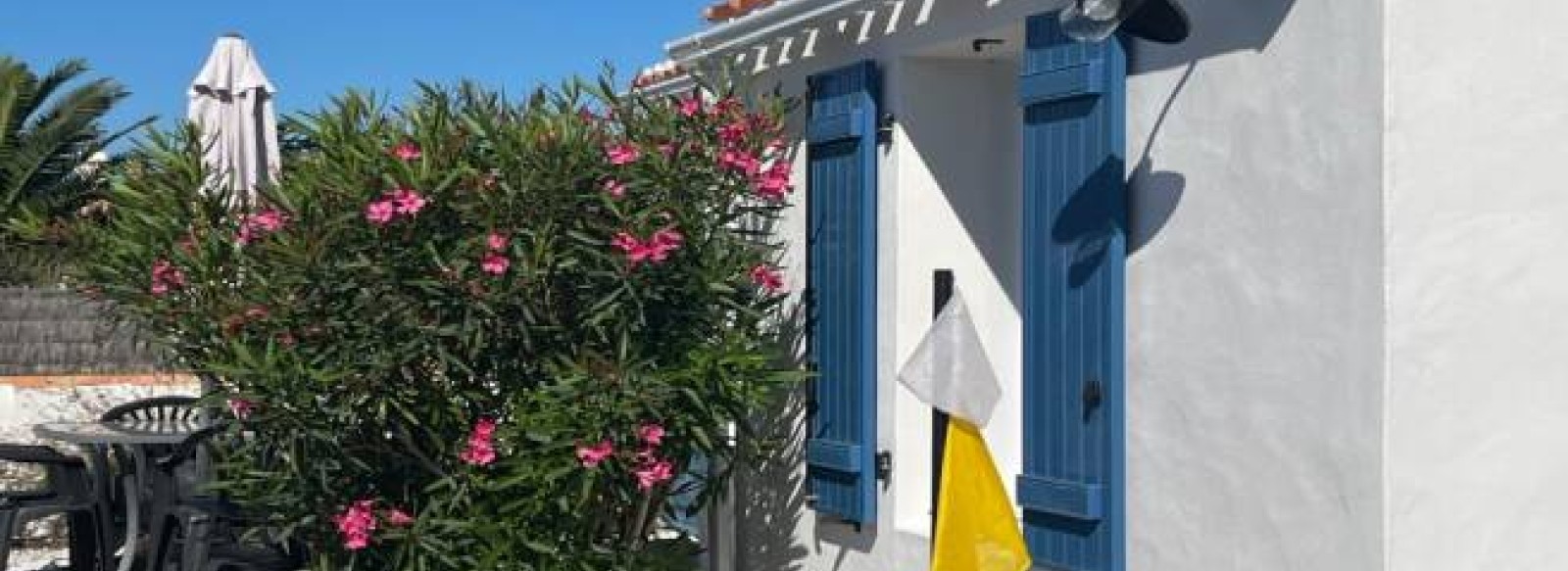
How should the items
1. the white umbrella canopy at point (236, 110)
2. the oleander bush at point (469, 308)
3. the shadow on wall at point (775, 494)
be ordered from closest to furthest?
the oleander bush at point (469, 308), the shadow on wall at point (775, 494), the white umbrella canopy at point (236, 110)

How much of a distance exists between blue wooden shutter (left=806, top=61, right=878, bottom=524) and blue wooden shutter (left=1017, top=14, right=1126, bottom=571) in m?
1.13

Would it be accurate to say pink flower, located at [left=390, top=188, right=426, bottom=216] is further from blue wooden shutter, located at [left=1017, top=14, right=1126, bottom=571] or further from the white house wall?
blue wooden shutter, located at [left=1017, top=14, right=1126, bottom=571]

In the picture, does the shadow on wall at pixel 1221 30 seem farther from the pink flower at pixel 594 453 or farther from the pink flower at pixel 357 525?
the pink flower at pixel 357 525

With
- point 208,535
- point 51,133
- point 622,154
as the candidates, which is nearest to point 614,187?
point 622,154

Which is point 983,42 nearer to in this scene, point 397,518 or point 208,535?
point 397,518

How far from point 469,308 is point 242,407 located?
0.92m

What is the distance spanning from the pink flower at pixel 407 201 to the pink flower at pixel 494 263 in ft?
0.95

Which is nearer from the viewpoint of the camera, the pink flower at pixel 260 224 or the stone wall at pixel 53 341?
the pink flower at pixel 260 224

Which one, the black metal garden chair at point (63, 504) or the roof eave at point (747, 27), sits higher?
the roof eave at point (747, 27)

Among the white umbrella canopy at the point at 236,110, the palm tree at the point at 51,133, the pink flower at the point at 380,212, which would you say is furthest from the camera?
the palm tree at the point at 51,133

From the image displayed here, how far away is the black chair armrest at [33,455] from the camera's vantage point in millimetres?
8203

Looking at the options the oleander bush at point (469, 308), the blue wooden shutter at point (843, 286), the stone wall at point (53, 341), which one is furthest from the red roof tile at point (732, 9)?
the stone wall at point (53, 341)
